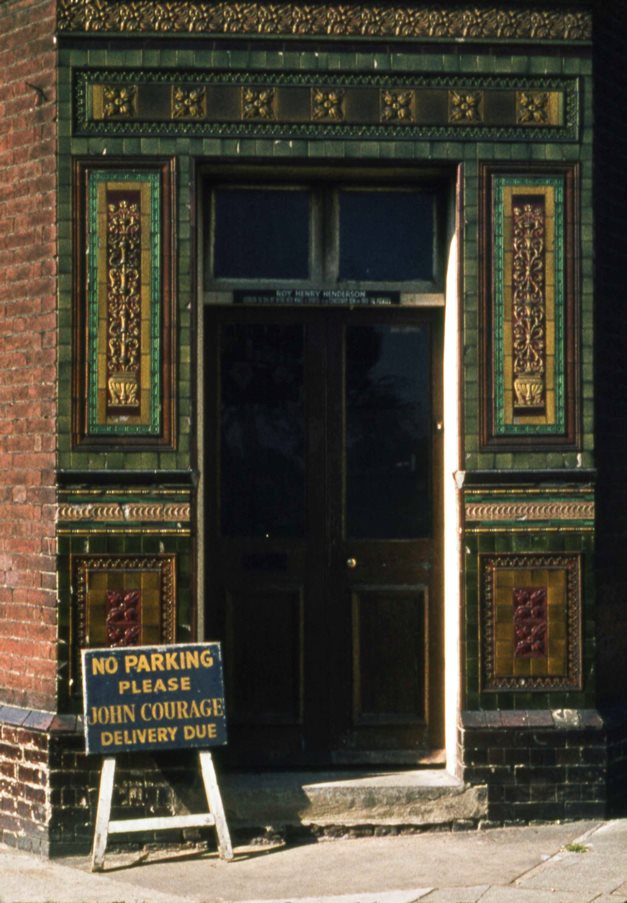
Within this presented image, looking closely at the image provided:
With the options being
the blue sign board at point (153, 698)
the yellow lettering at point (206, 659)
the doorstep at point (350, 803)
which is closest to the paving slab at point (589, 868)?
the doorstep at point (350, 803)

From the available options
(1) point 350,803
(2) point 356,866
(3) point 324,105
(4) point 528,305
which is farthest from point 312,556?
(3) point 324,105

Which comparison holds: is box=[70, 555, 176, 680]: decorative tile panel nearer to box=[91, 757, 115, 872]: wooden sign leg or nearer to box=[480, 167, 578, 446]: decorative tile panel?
box=[91, 757, 115, 872]: wooden sign leg

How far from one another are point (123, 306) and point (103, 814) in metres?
2.62

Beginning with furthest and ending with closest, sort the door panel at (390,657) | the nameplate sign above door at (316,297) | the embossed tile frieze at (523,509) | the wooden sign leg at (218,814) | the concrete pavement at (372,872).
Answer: the door panel at (390,657) → the nameplate sign above door at (316,297) → the embossed tile frieze at (523,509) → the wooden sign leg at (218,814) → the concrete pavement at (372,872)

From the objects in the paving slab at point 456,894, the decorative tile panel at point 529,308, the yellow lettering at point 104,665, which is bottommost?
the paving slab at point 456,894

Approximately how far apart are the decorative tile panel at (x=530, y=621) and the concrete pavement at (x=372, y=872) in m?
0.80

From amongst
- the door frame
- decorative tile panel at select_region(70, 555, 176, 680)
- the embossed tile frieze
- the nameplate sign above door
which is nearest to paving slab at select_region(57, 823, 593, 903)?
the door frame

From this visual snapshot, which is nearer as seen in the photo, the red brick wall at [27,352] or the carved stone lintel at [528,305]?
the red brick wall at [27,352]

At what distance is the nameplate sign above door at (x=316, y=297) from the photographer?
7.85 m

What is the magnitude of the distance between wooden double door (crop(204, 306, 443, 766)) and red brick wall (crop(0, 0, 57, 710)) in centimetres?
90

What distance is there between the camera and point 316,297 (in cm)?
787

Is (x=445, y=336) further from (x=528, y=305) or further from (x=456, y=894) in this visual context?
(x=456, y=894)

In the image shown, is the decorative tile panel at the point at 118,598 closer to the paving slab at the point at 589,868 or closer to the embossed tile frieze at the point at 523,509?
the embossed tile frieze at the point at 523,509

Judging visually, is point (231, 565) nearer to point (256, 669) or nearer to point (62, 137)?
point (256, 669)
